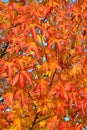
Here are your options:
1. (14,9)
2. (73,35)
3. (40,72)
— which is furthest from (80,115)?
(14,9)

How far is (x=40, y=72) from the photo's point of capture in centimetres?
420

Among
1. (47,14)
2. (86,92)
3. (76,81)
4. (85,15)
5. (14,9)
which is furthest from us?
(14,9)

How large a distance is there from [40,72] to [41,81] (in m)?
0.30

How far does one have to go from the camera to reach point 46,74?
4.12m

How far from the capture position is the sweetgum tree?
3.84 metres

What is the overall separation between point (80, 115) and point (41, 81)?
90 centimetres

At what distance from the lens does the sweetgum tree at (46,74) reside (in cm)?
384

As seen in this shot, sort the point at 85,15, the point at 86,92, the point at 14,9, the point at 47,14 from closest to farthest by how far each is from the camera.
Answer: the point at 86,92, the point at 47,14, the point at 85,15, the point at 14,9

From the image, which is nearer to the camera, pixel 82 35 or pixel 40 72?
pixel 40 72

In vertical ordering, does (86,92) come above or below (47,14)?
below

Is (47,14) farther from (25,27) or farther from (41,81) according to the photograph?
(41,81)

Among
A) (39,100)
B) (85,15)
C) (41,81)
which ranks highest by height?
(85,15)

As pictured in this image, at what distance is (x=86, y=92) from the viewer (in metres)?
3.91

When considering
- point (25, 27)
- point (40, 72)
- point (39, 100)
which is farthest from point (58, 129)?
point (25, 27)
